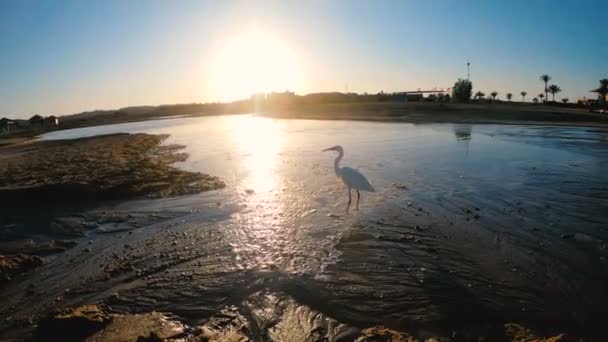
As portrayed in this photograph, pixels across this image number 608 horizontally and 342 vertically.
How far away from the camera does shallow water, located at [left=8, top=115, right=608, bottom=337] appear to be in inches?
201

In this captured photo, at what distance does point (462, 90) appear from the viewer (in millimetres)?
75562

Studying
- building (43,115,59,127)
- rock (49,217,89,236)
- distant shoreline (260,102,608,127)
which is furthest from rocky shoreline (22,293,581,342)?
building (43,115,59,127)

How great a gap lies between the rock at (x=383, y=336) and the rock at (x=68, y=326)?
3.31m

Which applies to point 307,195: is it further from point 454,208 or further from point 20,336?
point 20,336

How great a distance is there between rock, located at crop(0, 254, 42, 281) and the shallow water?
0.31m

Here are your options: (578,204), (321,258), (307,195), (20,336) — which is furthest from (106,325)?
(578,204)

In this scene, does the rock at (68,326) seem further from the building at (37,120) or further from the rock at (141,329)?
the building at (37,120)

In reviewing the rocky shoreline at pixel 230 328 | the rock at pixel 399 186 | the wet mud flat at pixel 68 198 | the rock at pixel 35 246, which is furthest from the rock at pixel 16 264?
the rock at pixel 399 186

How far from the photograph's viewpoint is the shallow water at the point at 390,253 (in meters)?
5.10

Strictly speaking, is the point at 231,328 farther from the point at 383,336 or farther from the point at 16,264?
the point at 16,264

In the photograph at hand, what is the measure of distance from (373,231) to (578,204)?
579 centimetres

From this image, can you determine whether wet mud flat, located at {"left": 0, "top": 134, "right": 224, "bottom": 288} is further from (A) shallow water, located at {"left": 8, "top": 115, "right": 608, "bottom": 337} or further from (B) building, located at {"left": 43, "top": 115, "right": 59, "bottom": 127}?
(B) building, located at {"left": 43, "top": 115, "right": 59, "bottom": 127}

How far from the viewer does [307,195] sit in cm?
1143

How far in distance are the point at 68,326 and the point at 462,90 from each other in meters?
82.2
